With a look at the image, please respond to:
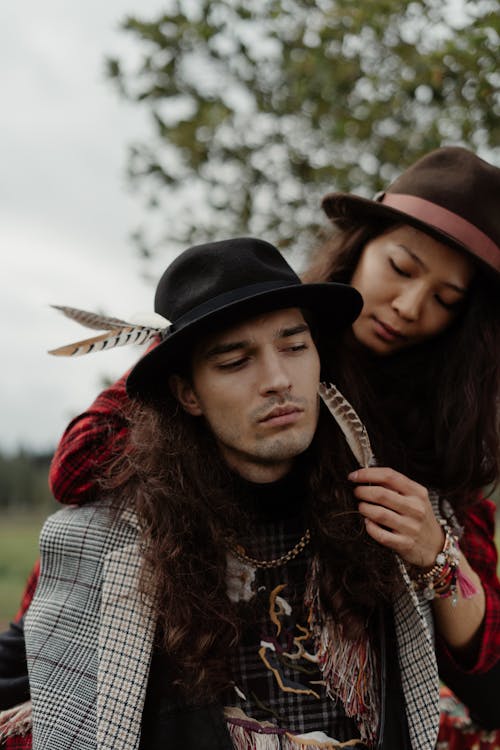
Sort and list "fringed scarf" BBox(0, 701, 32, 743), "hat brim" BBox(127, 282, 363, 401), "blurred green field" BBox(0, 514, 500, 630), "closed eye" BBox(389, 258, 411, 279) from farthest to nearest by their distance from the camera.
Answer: "blurred green field" BBox(0, 514, 500, 630), "closed eye" BBox(389, 258, 411, 279), "fringed scarf" BBox(0, 701, 32, 743), "hat brim" BBox(127, 282, 363, 401)

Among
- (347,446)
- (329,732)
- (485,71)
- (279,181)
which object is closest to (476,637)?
(329,732)

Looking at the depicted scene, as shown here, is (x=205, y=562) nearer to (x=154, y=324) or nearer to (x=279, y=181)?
(x=154, y=324)

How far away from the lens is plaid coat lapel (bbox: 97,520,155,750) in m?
2.19

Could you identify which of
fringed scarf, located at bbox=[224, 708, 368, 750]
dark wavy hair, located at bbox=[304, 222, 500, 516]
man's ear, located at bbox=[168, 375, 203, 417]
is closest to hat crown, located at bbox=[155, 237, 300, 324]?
man's ear, located at bbox=[168, 375, 203, 417]

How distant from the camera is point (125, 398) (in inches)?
107

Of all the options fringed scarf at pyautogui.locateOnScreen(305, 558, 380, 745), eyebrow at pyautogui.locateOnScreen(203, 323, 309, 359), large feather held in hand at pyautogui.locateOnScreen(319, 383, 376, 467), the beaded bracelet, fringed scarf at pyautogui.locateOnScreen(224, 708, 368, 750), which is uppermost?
eyebrow at pyautogui.locateOnScreen(203, 323, 309, 359)

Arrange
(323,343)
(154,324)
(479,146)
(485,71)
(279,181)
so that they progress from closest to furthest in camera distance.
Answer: (154,324) → (323,343) → (485,71) → (479,146) → (279,181)

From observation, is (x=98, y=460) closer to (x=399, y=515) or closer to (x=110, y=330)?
(x=110, y=330)

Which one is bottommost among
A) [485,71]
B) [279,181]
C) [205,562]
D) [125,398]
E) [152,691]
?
[152,691]

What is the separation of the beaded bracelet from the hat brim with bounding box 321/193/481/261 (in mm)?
934

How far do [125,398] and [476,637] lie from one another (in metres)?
1.41

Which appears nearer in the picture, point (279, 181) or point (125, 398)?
point (125, 398)

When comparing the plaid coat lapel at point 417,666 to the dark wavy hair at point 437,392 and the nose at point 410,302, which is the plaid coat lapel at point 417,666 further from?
the nose at point 410,302

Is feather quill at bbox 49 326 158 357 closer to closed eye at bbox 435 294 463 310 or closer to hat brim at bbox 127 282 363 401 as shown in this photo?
hat brim at bbox 127 282 363 401
